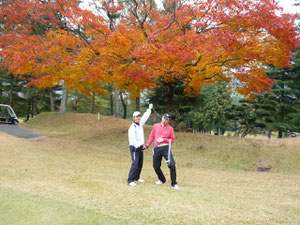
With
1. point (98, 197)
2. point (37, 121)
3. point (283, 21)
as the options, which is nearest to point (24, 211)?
point (98, 197)

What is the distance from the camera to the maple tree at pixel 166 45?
34.4 feet

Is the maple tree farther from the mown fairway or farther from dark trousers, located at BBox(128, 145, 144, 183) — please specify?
dark trousers, located at BBox(128, 145, 144, 183)

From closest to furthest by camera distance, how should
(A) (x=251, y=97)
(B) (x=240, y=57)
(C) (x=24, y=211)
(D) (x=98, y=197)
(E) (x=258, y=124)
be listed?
(C) (x=24, y=211) → (D) (x=98, y=197) → (B) (x=240, y=57) → (A) (x=251, y=97) → (E) (x=258, y=124)

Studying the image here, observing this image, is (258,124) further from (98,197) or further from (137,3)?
(98,197)

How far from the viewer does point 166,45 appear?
35.7ft

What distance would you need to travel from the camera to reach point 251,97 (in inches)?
520

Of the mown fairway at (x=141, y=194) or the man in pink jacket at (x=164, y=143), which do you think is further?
the man in pink jacket at (x=164, y=143)

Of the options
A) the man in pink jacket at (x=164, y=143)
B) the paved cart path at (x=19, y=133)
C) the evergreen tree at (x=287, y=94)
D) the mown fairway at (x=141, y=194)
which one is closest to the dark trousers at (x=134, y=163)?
the mown fairway at (x=141, y=194)

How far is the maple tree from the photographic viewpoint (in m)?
10.5

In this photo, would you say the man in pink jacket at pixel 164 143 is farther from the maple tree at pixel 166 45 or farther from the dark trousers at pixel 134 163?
the maple tree at pixel 166 45

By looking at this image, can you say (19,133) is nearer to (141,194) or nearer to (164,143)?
(164,143)

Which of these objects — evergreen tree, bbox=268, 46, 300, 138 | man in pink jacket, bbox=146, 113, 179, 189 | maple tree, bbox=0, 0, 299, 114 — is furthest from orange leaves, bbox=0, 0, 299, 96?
evergreen tree, bbox=268, 46, 300, 138

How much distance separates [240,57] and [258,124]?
13354 mm

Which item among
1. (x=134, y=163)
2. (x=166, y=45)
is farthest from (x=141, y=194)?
(x=166, y=45)
